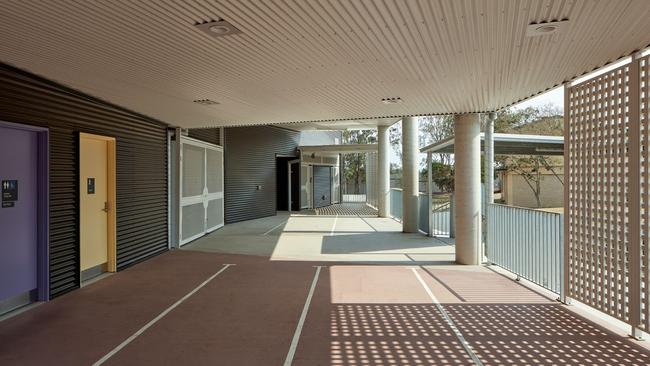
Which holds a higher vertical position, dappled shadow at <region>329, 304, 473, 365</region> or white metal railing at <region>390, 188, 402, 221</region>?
white metal railing at <region>390, 188, 402, 221</region>

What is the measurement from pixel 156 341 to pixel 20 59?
3390mm

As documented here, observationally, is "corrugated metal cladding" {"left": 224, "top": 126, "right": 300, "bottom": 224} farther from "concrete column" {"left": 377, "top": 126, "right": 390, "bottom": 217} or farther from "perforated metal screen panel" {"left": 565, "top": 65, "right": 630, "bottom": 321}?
"perforated metal screen panel" {"left": 565, "top": 65, "right": 630, "bottom": 321}

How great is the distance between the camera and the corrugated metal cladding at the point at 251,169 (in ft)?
50.4

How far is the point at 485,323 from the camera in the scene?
5.01 metres

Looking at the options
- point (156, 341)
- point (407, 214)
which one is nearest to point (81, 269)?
point (156, 341)

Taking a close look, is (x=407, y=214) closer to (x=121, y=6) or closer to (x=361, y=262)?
(x=361, y=262)

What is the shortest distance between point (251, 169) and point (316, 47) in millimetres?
12739

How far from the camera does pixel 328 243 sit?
11.2 metres

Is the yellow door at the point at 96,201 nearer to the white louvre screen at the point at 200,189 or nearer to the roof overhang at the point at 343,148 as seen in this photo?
the white louvre screen at the point at 200,189

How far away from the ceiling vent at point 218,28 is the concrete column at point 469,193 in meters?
5.89

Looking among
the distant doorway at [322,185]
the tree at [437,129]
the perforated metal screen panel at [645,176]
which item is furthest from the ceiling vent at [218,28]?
the tree at [437,129]

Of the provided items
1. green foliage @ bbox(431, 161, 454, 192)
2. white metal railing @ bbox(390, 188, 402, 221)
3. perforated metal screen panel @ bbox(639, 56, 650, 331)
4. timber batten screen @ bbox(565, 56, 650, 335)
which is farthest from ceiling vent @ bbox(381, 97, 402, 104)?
green foliage @ bbox(431, 161, 454, 192)

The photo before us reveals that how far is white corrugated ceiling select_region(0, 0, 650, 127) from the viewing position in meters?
3.41

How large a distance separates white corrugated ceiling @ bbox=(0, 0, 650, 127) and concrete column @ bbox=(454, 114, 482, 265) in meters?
1.53
